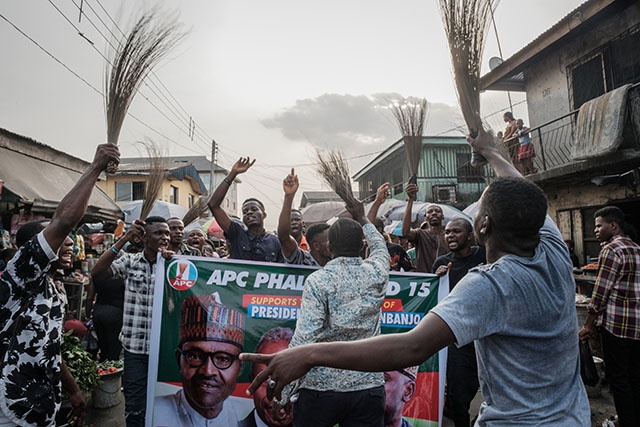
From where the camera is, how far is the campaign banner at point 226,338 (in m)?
3.51

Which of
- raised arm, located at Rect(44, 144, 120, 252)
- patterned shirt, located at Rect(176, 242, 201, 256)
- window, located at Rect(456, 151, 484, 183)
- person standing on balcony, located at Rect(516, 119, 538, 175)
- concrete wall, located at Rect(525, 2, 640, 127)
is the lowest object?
patterned shirt, located at Rect(176, 242, 201, 256)

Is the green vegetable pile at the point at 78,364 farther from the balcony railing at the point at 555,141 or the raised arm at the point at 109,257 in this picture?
the balcony railing at the point at 555,141

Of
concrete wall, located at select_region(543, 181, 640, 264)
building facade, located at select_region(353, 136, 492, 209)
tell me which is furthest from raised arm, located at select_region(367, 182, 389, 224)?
building facade, located at select_region(353, 136, 492, 209)

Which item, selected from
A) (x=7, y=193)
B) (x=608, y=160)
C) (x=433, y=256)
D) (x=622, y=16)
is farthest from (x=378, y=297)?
(x=622, y=16)

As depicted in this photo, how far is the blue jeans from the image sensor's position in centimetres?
337

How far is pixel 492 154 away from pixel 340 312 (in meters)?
1.24

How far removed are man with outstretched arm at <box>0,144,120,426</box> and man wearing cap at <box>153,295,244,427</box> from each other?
1.36 meters

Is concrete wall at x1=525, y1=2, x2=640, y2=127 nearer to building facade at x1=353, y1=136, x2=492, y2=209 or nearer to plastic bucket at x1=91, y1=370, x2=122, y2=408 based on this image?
building facade at x1=353, y1=136, x2=492, y2=209

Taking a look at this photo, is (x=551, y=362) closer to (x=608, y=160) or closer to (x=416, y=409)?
(x=416, y=409)

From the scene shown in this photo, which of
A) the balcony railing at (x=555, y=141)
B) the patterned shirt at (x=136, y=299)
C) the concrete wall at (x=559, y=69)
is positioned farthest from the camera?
the balcony railing at (x=555, y=141)

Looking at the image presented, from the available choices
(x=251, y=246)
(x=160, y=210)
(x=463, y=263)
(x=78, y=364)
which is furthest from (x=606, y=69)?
(x=160, y=210)

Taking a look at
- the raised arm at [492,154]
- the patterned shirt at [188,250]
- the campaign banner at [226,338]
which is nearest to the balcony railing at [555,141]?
the campaign banner at [226,338]

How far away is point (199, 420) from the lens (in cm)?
350

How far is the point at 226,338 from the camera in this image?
3611 mm
